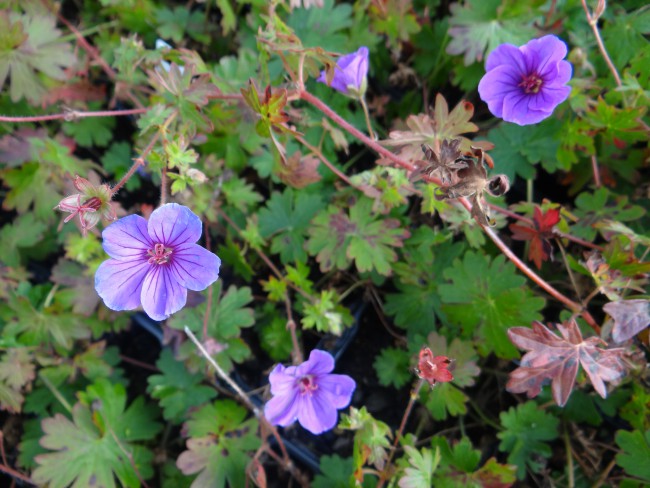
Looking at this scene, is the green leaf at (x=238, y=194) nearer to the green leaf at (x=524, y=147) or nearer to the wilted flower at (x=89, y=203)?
the wilted flower at (x=89, y=203)

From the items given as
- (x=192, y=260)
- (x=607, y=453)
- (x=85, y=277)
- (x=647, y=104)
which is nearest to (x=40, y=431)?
(x=85, y=277)

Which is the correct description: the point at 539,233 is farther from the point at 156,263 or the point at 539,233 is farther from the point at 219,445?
the point at 219,445

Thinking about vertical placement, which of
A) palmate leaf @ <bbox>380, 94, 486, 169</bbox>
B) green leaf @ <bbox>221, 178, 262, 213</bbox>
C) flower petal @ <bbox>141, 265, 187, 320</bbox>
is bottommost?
green leaf @ <bbox>221, 178, 262, 213</bbox>

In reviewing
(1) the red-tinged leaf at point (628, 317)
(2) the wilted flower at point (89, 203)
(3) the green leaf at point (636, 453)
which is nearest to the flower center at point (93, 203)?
(2) the wilted flower at point (89, 203)

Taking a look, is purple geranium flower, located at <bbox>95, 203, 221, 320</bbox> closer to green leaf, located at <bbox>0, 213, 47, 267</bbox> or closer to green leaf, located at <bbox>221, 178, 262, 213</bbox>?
green leaf, located at <bbox>221, 178, 262, 213</bbox>

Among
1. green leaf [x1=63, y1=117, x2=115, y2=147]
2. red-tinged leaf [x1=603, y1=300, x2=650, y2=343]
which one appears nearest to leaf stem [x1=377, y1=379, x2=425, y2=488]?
red-tinged leaf [x1=603, y1=300, x2=650, y2=343]

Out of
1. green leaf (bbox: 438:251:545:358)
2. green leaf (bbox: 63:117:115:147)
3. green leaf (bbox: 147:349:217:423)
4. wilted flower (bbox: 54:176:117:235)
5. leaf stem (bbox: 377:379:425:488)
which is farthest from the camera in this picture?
green leaf (bbox: 63:117:115:147)

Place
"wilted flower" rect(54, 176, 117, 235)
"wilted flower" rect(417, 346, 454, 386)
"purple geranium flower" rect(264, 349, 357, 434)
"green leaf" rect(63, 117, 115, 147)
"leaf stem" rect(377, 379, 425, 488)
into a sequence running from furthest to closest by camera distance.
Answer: "green leaf" rect(63, 117, 115, 147)
"purple geranium flower" rect(264, 349, 357, 434)
"leaf stem" rect(377, 379, 425, 488)
"wilted flower" rect(417, 346, 454, 386)
"wilted flower" rect(54, 176, 117, 235)

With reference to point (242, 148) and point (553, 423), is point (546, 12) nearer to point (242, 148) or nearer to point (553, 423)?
point (242, 148)
